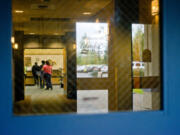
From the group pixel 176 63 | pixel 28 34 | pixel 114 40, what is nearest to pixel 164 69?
pixel 176 63

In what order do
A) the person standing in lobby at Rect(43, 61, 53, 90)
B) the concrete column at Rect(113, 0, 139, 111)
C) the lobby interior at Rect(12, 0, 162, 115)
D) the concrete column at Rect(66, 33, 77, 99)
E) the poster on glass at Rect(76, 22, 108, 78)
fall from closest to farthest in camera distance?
the lobby interior at Rect(12, 0, 162, 115), the concrete column at Rect(113, 0, 139, 111), the poster on glass at Rect(76, 22, 108, 78), the concrete column at Rect(66, 33, 77, 99), the person standing in lobby at Rect(43, 61, 53, 90)

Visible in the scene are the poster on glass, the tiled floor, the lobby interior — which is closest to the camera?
the tiled floor

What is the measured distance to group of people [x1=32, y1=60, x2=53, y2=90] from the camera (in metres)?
9.82

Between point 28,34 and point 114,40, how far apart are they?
5761mm

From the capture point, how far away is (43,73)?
10109mm

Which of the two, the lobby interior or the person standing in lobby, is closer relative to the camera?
the lobby interior

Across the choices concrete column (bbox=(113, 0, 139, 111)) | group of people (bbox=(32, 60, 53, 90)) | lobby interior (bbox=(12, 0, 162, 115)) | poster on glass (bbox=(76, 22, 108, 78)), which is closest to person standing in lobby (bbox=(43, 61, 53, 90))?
group of people (bbox=(32, 60, 53, 90))

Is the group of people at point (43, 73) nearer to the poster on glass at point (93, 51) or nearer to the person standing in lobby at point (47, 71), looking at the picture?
the person standing in lobby at point (47, 71)

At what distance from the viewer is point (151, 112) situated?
1.76m

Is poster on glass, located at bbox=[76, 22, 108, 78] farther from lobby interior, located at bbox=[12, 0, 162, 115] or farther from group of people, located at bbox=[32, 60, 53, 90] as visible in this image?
group of people, located at bbox=[32, 60, 53, 90]

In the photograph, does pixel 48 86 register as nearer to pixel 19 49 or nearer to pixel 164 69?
pixel 19 49

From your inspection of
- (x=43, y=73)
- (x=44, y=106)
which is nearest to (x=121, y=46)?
(x=44, y=106)

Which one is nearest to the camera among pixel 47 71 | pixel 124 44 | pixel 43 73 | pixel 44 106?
pixel 124 44

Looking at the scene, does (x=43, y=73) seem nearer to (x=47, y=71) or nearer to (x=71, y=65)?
(x=47, y=71)
